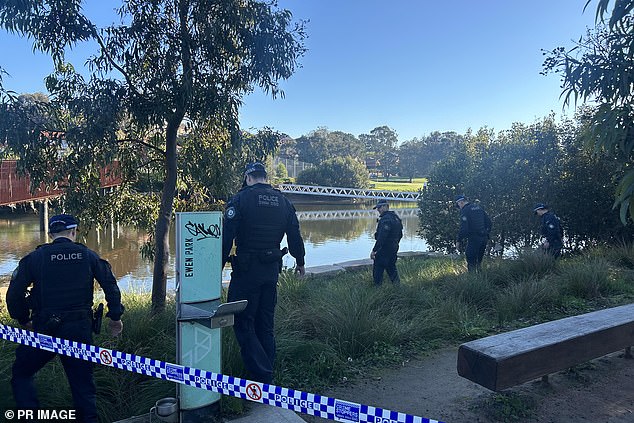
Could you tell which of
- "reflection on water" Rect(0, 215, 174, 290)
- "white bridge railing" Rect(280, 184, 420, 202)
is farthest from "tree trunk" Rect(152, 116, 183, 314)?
"white bridge railing" Rect(280, 184, 420, 202)

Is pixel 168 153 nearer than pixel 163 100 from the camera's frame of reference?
No

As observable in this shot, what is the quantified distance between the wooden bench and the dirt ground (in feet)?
0.94

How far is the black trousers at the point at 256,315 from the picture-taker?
3.58m

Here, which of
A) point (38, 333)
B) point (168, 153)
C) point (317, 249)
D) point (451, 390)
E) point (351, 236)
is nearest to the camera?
point (38, 333)

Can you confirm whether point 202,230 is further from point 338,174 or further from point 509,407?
point 338,174

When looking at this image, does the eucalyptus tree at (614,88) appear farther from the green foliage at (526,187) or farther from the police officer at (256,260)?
the green foliage at (526,187)

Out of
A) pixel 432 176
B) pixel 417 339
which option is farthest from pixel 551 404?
pixel 432 176

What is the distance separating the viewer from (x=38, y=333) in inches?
121

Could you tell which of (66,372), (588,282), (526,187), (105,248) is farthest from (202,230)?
(105,248)

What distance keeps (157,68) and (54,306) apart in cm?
285

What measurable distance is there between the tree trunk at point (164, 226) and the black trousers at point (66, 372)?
2.18 m

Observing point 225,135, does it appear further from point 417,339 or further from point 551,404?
point 551,404

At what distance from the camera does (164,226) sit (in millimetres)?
Answer: 5395

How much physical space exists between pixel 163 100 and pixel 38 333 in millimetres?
2604
